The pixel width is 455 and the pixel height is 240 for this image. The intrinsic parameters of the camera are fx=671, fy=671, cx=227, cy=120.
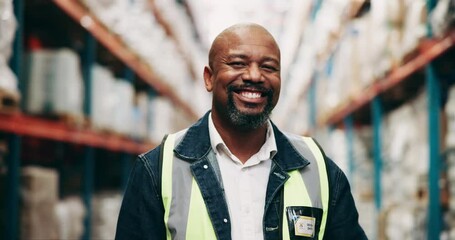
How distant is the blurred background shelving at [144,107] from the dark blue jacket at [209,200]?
1.37m

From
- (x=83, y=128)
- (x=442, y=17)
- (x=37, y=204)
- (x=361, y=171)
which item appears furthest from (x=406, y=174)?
(x=37, y=204)

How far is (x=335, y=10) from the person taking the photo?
696 centimetres

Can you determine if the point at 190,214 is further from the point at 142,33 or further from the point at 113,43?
the point at 142,33

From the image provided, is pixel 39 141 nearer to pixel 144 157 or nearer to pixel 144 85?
pixel 144 85

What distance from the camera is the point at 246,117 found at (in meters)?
2.05

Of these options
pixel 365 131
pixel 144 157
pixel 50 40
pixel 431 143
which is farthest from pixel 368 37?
pixel 144 157

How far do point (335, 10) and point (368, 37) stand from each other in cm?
164

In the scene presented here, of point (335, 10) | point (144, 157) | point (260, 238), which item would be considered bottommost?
point (260, 238)

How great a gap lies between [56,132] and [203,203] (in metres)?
2.36

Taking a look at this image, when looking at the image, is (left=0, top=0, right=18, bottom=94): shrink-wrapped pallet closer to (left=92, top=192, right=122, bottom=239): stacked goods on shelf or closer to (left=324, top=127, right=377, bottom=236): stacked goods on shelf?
(left=92, top=192, right=122, bottom=239): stacked goods on shelf

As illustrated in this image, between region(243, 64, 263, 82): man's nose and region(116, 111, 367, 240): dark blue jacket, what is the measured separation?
0.73 ft

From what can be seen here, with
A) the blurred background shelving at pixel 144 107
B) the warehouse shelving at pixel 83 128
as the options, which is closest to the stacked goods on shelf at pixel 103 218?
the blurred background shelving at pixel 144 107

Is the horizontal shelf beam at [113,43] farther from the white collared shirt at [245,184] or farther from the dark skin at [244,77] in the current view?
the white collared shirt at [245,184]

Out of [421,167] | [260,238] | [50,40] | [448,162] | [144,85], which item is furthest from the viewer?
[144,85]
